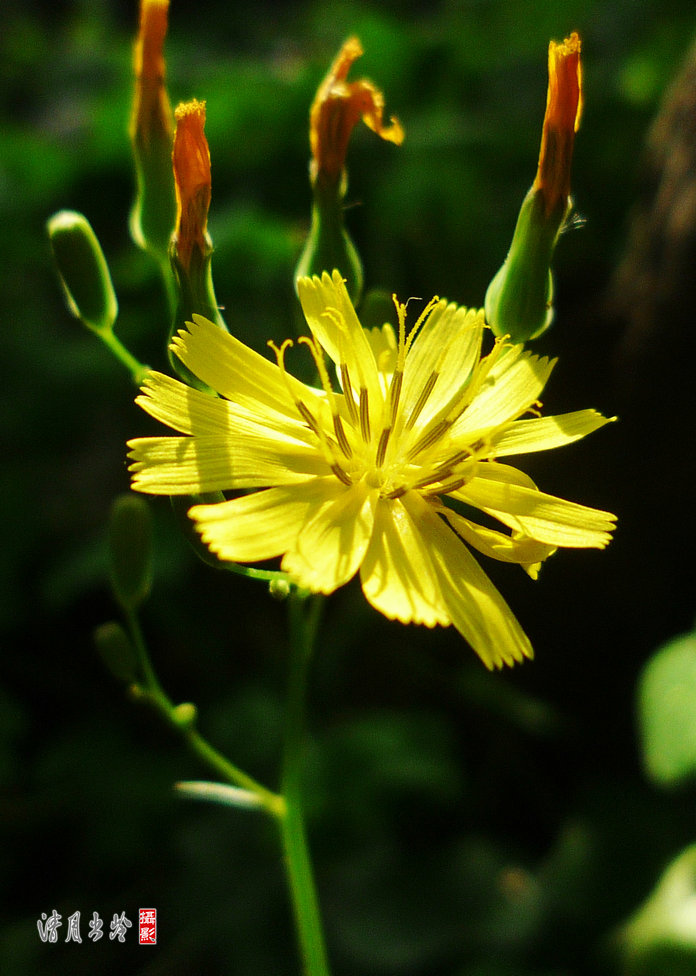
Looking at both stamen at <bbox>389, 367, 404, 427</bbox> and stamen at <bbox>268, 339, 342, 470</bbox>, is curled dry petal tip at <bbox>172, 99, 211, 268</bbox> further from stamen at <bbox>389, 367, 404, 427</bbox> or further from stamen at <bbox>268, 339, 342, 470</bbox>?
stamen at <bbox>389, 367, 404, 427</bbox>

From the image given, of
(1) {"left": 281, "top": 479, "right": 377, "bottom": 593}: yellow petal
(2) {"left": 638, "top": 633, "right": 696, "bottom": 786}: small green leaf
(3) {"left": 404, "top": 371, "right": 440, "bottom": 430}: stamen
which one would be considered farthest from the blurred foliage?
(1) {"left": 281, "top": 479, "right": 377, "bottom": 593}: yellow petal

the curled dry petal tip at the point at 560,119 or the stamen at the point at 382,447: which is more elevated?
the curled dry petal tip at the point at 560,119

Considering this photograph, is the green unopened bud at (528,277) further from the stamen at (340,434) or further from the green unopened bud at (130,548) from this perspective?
the green unopened bud at (130,548)

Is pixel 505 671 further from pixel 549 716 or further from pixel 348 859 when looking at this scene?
pixel 348 859

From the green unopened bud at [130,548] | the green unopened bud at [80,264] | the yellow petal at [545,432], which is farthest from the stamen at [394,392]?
the green unopened bud at [80,264]

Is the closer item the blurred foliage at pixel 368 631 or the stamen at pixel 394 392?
the stamen at pixel 394 392

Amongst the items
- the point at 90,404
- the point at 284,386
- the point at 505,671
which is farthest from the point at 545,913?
the point at 90,404

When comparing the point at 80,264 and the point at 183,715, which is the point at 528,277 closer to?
the point at 80,264
